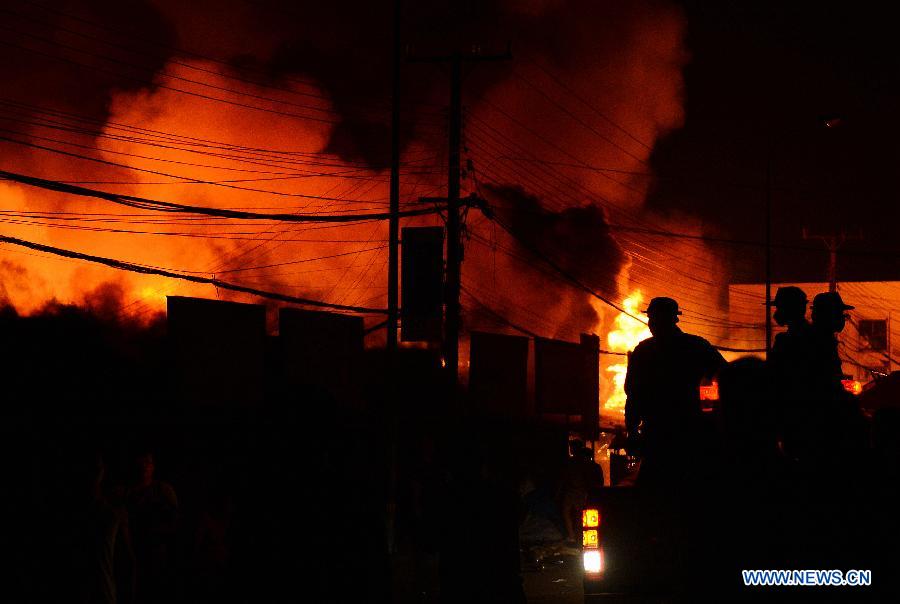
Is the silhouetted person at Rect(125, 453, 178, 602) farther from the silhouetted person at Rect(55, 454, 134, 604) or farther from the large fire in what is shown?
the large fire

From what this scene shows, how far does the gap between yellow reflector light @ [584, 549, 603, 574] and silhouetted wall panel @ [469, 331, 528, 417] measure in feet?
68.6

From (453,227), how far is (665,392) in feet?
55.7

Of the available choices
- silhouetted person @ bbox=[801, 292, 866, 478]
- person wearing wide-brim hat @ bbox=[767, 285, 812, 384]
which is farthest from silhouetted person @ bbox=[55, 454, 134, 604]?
silhouetted person @ bbox=[801, 292, 866, 478]

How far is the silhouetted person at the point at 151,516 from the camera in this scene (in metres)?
11.0

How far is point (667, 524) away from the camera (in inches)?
250

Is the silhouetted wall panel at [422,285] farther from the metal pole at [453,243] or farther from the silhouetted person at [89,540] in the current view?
the silhouetted person at [89,540]

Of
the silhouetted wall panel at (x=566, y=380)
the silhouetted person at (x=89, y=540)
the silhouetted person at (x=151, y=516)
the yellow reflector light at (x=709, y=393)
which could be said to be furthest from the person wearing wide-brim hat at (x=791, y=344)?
the silhouetted wall panel at (x=566, y=380)

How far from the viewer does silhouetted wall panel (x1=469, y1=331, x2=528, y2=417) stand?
92.0ft

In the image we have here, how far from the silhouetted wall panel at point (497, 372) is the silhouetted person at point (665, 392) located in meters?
21.3

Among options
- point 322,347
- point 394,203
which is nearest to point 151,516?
point 394,203

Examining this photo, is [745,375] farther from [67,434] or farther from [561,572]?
[67,434]

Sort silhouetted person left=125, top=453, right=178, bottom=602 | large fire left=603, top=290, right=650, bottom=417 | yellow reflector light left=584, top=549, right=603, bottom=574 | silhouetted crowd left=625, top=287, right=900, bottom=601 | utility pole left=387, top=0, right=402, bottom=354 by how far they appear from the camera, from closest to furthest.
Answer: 1. silhouetted crowd left=625, top=287, right=900, bottom=601
2. yellow reflector light left=584, top=549, right=603, bottom=574
3. silhouetted person left=125, top=453, right=178, bottom=602
4. utility pole left=387, top=0, right=402, bottom=354
5. large fire left=603, top=290, right=650, bottom=417

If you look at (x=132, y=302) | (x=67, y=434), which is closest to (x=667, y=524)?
(x=67, y=434)

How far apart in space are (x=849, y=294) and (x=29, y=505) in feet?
188
